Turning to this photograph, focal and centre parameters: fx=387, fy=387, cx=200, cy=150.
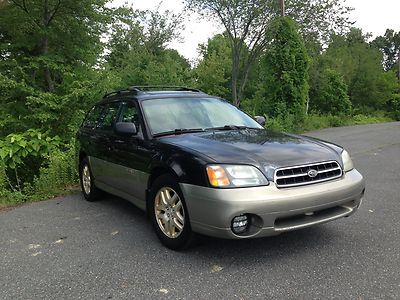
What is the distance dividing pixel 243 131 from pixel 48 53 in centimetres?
783

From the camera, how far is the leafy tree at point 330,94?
2796cm

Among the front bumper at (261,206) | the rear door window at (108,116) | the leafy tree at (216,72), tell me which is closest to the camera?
the front bumper at (261,206)

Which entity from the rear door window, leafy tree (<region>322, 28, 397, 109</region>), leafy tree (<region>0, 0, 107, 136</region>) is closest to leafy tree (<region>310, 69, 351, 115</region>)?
leafy tree (<region>322, 28, 397, 109</region>)

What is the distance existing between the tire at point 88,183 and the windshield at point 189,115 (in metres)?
1.88

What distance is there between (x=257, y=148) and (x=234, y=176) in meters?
0.46

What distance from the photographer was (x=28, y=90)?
947 cm

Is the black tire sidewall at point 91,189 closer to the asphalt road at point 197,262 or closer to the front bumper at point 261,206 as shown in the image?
the asphalt road at point 197,262

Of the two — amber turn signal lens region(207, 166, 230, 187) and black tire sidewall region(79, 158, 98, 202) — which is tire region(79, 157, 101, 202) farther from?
amber turn signal lens region(207, 166, 230, 187)

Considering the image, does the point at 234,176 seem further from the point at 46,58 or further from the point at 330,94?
the point at 330,94

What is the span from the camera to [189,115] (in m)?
4.69

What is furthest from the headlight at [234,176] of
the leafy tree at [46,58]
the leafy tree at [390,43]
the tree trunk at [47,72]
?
the leafy tree at [390,43]

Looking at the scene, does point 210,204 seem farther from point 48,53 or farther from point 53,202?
point 48,53

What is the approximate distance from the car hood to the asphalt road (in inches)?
35.0

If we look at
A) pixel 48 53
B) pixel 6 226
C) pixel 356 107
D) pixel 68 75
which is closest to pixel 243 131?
pixel 6 226
